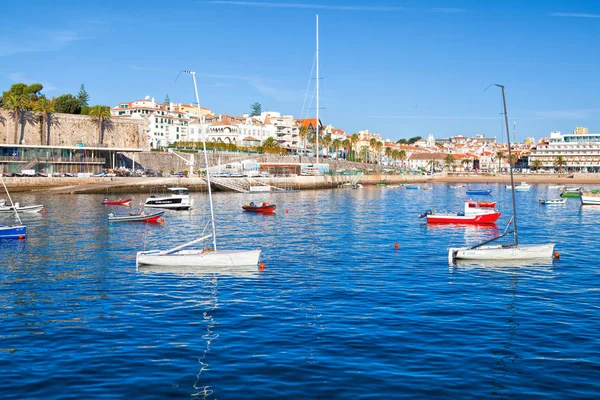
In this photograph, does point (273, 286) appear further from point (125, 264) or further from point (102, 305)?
point (125, 264)

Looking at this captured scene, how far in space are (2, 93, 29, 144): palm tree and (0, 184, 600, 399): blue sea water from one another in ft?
223

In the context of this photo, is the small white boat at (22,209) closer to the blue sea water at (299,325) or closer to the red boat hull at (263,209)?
the blue sea water at (299,325)

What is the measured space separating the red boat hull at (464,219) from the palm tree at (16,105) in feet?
247

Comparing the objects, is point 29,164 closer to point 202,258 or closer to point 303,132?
point 202,258

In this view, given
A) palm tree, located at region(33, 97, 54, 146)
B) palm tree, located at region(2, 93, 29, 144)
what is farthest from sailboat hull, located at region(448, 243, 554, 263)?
palm tree, located at region(33, 97, 54, 146)

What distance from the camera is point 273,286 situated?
89.5 ft

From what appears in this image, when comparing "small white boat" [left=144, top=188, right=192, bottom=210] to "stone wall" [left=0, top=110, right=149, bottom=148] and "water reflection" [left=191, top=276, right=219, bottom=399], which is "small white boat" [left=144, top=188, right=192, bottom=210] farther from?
"stone wall" [left=0, top=110, right=149, bottom=148]

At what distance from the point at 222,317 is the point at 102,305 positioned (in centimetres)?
517

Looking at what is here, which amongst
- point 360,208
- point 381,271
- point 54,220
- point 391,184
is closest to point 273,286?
point 381,271

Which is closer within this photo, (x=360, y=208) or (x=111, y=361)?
(x=111, y=361)

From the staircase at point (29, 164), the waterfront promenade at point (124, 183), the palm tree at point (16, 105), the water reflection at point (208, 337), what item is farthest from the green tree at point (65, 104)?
the water reflection at point (208, 337)

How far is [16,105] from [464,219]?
77.8 meters

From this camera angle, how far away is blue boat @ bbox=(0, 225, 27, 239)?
1607 inches

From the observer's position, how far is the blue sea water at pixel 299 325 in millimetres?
15594
